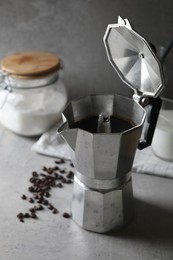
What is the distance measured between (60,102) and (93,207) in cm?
36

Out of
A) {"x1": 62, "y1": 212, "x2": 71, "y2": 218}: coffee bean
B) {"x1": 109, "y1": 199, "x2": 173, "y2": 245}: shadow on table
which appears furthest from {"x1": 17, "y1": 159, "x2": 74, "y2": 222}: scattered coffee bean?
{"x1": 109, "y1": 199, "x2": 173, "y2": 245}: shadow on table

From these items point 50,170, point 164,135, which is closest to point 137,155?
point 164,135

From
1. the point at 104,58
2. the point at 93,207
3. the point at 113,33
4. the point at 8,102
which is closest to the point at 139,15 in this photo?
the point at 104,58

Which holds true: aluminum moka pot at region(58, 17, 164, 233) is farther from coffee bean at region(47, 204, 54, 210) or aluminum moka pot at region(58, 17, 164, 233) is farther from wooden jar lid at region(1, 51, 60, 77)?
wooden jar lid at region(1, 51, 60, 77)

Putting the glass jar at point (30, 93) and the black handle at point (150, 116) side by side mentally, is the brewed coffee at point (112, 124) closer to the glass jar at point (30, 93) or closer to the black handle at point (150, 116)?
the black handle at point (150, 116)

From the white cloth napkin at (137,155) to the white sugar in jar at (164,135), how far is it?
15 millimetres

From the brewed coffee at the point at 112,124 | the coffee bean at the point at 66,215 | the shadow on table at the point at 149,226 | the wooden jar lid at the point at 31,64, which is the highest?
the brewed coffee at the point at 112,124

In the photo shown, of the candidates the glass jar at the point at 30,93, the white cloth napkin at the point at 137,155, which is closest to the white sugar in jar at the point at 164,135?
the white cloth napkin at the point at 137,155

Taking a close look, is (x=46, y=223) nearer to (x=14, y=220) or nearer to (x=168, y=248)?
(x=14, y=220)

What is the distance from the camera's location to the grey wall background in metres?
0.92

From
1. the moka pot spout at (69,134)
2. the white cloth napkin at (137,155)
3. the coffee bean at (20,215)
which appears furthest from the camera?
the white cloth napkin at (137,155)

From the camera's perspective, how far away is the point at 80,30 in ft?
3.19

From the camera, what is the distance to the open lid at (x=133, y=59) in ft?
2.15

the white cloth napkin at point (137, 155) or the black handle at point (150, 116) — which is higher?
the black handle at point (150, 116)
